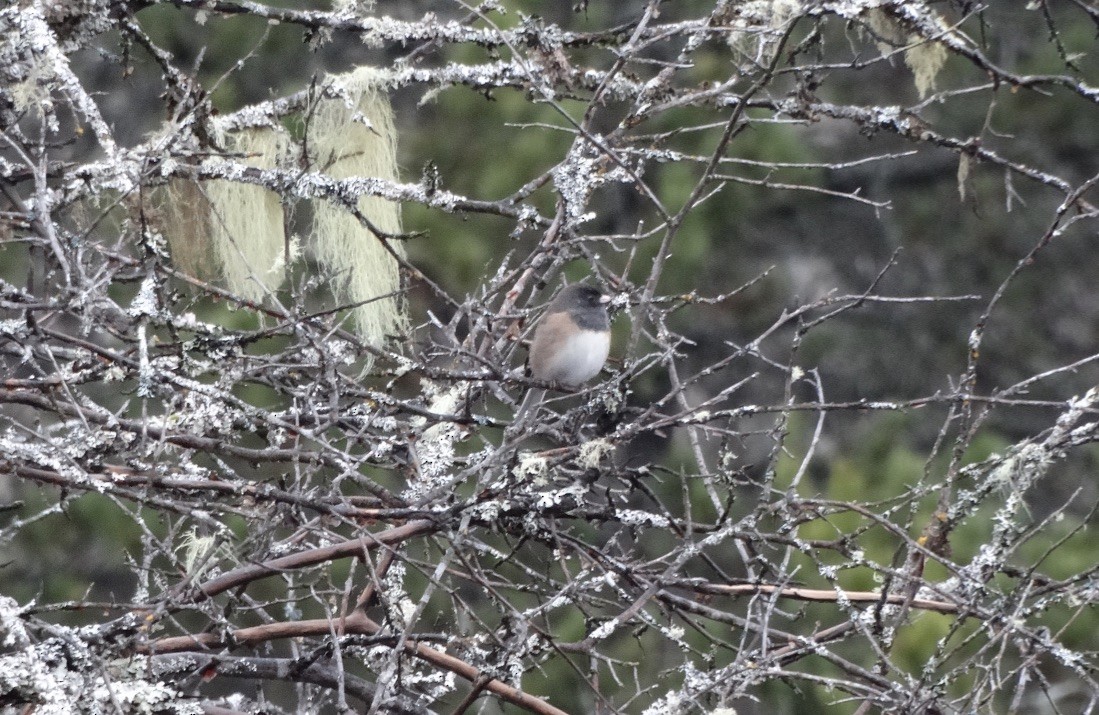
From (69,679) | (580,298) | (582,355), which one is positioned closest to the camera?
(69,679)

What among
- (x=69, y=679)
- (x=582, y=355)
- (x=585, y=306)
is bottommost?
(x=582, y=355)

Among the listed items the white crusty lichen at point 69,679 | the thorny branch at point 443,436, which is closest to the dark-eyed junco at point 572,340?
the thorny branch at point 443,436

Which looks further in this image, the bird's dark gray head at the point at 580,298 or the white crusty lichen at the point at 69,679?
the bird's dark gray head at the point at 580,298

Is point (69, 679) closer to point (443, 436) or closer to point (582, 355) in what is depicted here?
point (443, 436)

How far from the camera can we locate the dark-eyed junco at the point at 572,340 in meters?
3.95

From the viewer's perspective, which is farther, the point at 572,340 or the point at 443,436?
the point at 572,340

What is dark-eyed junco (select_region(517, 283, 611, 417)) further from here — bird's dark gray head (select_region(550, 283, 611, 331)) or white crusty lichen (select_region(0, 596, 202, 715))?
white crusty lichen (select_region(0, 596, 202, 715))

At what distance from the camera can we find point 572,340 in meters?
3.96

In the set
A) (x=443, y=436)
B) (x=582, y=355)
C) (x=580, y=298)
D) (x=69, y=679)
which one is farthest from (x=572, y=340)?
(x=69, y=679)

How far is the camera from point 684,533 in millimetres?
2477

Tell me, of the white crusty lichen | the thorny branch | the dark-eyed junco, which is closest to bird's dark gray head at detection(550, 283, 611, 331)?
the dark-eyed junco

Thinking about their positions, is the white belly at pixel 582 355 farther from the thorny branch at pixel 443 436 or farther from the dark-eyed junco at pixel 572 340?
the thorny branch at pixel 443 436

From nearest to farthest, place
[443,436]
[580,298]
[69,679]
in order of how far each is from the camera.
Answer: [69,679] → [443,436] → [580,298]

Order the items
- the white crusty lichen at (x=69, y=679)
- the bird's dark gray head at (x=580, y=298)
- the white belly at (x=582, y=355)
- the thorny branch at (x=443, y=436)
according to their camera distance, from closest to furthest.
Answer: the white crusty lichen at (x=69, y=679), the thorny branch at (x=443, y=436), the white belly at (x=582, y=355), the bird's dark gray head at (x=580, y=298)
